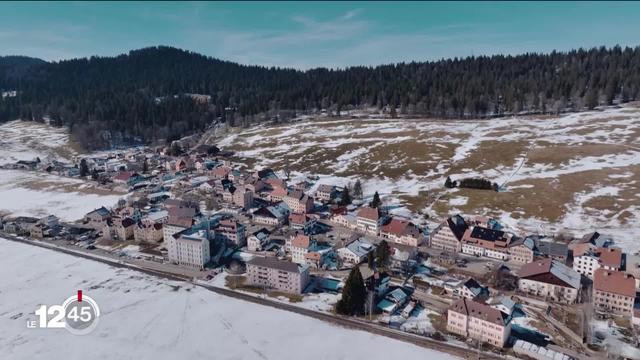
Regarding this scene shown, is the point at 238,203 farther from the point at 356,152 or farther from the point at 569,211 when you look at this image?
the point at 569,211

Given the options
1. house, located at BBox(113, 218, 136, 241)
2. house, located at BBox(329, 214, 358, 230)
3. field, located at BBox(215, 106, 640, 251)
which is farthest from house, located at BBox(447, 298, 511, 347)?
house, located at BBox(113, 218, 136, 241)

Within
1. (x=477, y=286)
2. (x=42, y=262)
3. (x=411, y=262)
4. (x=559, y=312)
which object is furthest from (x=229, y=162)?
(x=559, y=312)

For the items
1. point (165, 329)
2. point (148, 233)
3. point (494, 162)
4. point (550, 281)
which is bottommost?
point (165, 329)

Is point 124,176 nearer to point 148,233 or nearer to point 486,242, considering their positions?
point 148,233

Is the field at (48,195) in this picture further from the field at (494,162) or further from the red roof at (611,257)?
the red roof at (611,257)

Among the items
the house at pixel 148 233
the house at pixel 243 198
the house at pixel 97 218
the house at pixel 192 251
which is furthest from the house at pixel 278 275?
the house at pixel 97 218

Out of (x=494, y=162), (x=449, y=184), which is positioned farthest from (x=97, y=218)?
(x=494, y=162)

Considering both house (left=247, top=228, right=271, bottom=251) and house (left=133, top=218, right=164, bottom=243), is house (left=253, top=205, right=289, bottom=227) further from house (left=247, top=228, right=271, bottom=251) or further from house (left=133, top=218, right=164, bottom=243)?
house (left=133, top=218, right=164, bottom=243)
